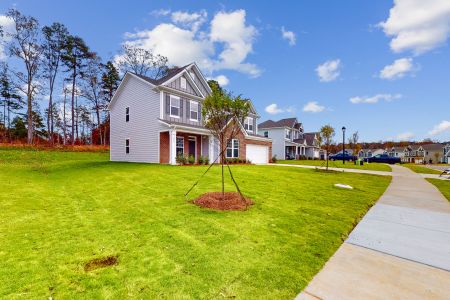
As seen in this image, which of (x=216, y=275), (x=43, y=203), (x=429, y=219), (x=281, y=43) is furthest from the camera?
(x=281, y=43)

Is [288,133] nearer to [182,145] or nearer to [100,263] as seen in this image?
[182,145]

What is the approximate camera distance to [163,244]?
12.7 ft

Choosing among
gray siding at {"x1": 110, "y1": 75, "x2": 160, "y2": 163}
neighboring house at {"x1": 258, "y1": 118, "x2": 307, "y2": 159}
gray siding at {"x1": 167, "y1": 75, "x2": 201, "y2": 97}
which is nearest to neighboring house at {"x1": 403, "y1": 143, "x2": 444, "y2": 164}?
neighboring house at {"x1": 258, "y1": 118, "x2": 307, "y2": 159}

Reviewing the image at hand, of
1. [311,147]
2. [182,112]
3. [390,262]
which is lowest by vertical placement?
[390,262]

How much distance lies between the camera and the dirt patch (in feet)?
10.2

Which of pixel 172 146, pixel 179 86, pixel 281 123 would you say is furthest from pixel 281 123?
pixel 172 146

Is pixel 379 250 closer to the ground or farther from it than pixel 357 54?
closer to the ground

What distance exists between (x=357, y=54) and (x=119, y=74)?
117 feet

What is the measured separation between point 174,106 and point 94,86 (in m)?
25.9

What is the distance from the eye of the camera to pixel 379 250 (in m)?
3.86

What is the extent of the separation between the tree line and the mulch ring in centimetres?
3174

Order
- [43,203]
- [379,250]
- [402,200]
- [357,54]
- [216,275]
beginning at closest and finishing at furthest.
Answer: [216,275] < [379,250] < [43,203] < [402,200] < [357,54]

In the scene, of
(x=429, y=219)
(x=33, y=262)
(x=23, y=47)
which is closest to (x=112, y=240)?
(x=33, y=262)

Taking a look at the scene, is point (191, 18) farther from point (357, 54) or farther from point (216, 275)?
point (216, 275)
